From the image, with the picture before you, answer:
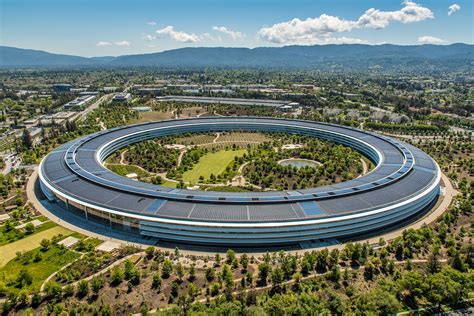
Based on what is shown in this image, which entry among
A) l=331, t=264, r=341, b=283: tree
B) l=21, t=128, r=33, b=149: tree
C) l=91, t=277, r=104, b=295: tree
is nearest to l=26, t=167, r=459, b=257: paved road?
l=331, t=264, r=341, b=283: tree

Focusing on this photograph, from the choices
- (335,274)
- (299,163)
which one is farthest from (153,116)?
(335,274)

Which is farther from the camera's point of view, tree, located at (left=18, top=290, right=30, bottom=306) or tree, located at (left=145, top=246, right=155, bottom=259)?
tree, located at (left=145, top=246, right=155, bottom=259)

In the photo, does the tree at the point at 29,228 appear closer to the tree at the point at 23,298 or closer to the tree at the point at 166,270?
the tree at the point at 23,298

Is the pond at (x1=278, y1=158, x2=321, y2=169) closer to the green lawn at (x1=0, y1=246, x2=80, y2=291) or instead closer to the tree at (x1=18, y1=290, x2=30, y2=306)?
the green lawn at (x1=0, y1=246, x2=80, y2=291)

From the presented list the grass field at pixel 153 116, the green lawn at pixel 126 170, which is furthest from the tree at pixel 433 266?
the grass field at pixel 153 116

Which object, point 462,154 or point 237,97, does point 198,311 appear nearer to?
point 462,154

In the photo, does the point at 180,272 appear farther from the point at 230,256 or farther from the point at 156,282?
the point at 230,256

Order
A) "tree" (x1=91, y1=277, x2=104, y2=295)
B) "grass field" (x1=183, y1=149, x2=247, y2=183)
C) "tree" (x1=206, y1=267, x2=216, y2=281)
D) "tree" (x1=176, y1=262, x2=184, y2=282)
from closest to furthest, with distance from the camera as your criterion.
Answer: "tree" (x1=91, y1=277, x2=104, y2=295) → "tree" (x1=176, y1=262, x2=184, y2=282) → "tree" (x1=206, y1=267, x2=216, y2=281) → "grass field" (x1=183, y1=149, x2=247, y2=183)

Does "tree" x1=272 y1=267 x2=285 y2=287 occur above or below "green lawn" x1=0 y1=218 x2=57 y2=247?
below
